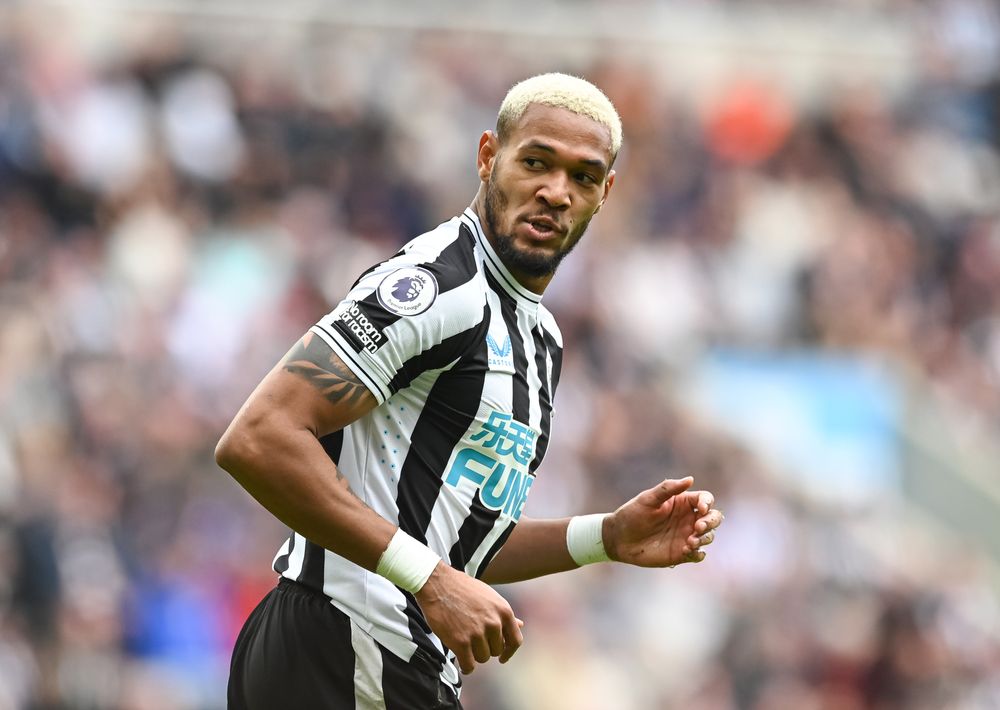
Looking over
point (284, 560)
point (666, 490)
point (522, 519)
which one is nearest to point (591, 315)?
point (522, 519)

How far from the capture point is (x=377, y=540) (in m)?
4.01

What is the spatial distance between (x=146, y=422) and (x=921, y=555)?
6737 mm

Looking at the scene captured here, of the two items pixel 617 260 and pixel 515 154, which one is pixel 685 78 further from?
pixel 515 154

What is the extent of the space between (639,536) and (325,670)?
1.14 meters

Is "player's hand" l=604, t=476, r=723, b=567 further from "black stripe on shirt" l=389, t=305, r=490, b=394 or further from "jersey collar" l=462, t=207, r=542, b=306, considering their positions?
"black stripe on shirt" l=389, t=305, r=490, b=394

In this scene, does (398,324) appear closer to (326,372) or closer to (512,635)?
(326,372)

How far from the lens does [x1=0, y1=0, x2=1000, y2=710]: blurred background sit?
36.6 feet

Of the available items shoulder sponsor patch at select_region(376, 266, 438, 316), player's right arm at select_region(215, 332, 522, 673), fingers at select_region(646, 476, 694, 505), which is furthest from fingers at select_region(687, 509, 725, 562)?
shoulder sponsor patch at select_region(376, 266, 438, 316)

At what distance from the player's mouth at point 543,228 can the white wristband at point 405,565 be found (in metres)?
1.03

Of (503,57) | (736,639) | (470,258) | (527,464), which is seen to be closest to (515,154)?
(470,258)

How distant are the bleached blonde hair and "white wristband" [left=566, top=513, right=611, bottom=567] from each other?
1.21 m

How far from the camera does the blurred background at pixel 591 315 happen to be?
11.2m

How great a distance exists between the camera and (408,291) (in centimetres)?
418

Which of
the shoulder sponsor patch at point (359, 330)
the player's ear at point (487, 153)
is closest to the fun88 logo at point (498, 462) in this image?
the shoulder sponsor patch at point (359, 330)
